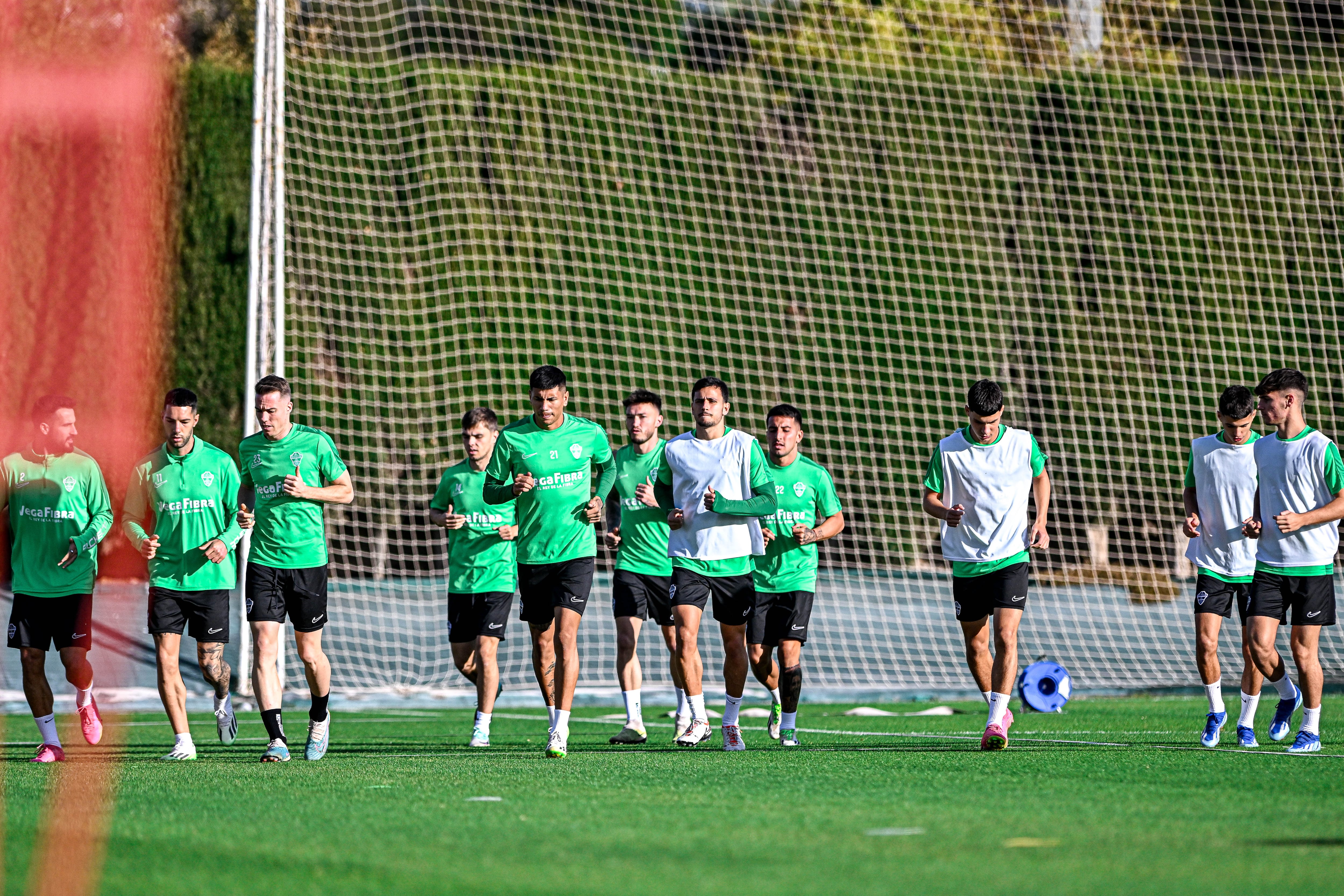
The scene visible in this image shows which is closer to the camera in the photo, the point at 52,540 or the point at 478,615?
the point at 52,540

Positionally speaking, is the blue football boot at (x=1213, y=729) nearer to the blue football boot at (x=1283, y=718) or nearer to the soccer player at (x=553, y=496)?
the blue football boot at (x=1283, y=718)

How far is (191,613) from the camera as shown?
8977mm

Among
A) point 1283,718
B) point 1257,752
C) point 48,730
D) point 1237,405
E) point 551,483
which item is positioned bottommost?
point 1257,752

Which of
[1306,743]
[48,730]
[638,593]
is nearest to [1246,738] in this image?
[1306,743]

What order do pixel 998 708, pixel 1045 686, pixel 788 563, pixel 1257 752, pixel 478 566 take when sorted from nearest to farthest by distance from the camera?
1. pixel 1257 752
2. pixel 998 708
3. pixel 788 563
4. pixel 478 566
5. pixel 1045 686

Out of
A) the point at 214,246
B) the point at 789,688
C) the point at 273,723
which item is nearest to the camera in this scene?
the point at 273,723

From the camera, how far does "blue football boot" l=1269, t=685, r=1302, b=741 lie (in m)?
9.27

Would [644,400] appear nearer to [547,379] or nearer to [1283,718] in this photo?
[547,379]

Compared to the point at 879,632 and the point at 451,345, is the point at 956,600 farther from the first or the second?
the point at 451,345

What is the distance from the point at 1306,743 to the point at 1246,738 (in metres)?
0.36

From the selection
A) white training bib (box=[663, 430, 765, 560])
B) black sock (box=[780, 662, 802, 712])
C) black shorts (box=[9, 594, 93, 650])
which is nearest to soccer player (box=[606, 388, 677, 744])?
white training bib (box=[663, 430, 765, 560])

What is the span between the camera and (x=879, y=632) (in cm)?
1717

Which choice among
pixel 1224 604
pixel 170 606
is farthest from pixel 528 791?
pixel 1224 604

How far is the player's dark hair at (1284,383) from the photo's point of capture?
885cm
